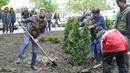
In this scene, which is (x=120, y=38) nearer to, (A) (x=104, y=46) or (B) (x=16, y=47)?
(A) (x=104, y=46)

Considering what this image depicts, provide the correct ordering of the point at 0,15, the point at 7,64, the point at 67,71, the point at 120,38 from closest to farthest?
the point at 120,38 < the point at 67,71 < the point at 7,64 < the point at 0,15

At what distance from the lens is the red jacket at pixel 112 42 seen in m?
9.48

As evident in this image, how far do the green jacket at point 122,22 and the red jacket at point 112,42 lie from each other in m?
0.91

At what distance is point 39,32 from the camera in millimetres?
12758

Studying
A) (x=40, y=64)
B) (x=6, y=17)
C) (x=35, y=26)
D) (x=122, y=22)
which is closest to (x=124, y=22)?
(x=122, y=22)

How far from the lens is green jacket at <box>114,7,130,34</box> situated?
1040cm

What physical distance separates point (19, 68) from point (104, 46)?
12.9ft

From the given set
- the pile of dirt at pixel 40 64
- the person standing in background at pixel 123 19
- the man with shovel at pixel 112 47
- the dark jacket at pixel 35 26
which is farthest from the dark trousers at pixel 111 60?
the dark jacket at pixel 35 26

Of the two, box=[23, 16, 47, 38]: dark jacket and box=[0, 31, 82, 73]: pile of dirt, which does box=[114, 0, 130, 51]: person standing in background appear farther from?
box=[23, 16, 47, 38]: dark jacket

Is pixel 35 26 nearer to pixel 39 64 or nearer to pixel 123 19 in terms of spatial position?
pixel 39 64

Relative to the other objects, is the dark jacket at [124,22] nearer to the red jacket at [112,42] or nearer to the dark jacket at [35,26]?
the red jacket at [112,42]

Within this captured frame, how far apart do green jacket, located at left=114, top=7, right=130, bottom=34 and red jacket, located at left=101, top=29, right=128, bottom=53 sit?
910 millimetres

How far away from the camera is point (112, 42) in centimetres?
948

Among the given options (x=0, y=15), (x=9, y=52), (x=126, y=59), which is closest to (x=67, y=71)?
(x=126, y=59)
